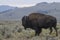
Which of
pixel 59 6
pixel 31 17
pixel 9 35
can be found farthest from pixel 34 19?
pixel 59 6

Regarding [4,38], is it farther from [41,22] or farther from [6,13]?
[6,13]

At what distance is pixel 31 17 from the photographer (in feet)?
52.9

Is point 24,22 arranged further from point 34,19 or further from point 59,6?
point 59,6

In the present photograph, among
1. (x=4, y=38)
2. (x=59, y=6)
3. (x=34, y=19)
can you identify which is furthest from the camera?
(x=59, y=6)

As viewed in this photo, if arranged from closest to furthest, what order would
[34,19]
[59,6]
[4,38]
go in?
[4,38] < [34,19] < [59,6]

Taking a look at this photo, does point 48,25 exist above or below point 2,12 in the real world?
above

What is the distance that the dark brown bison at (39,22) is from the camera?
1548cm

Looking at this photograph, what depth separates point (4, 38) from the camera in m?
14.8

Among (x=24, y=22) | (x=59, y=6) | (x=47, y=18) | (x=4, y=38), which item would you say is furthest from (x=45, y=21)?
(x=59, y=6)

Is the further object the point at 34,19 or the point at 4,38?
the point at 34,19

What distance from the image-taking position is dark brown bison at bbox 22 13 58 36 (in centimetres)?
1548

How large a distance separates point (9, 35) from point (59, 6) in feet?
323

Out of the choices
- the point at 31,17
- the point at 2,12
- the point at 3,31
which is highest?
the point at 31,17

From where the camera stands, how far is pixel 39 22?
→ 1577 centimetres
